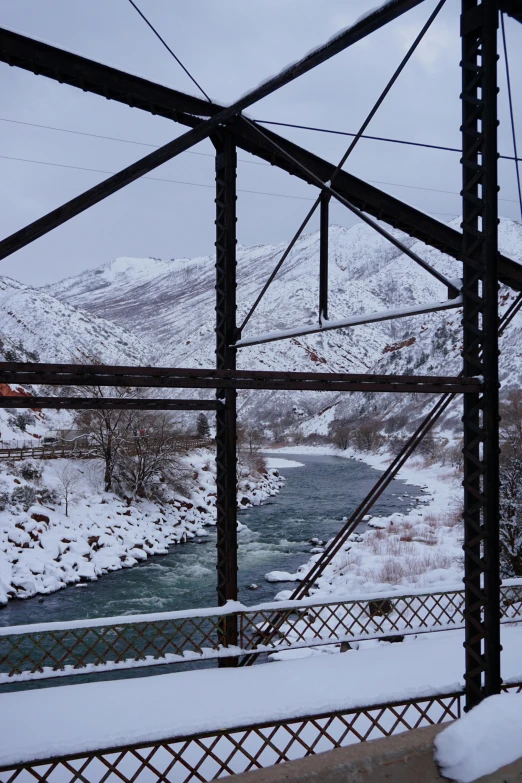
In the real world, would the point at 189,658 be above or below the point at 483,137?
below

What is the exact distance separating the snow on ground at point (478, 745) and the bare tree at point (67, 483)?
21654 millimetres

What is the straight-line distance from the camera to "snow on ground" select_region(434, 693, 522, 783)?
2771mm

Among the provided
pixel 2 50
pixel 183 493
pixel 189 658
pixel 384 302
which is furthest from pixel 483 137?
pixel 384 302

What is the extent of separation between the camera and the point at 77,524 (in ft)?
72.5

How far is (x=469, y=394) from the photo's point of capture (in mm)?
5109

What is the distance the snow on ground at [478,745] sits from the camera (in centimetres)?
277

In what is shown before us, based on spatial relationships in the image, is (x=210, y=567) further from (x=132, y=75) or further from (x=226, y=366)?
(x=132, y=75)

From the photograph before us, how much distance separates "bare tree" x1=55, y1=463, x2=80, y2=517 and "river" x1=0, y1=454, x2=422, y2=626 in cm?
482

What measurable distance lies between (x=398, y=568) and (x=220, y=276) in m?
13.6

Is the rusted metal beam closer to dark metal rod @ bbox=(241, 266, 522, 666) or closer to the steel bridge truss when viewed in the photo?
the steel bridge truss

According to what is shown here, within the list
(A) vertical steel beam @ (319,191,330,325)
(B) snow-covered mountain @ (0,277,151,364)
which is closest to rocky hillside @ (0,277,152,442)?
(B) snow-covered mountain @ (0,277,151,364)

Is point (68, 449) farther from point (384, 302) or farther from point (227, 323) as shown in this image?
point (384, 302)

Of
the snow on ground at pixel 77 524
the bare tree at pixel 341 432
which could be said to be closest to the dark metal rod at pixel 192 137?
the snow on ground at pixel 77 524

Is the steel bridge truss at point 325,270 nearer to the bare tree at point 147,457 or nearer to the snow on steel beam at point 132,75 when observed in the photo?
the snow on steel beam at point 132,75
